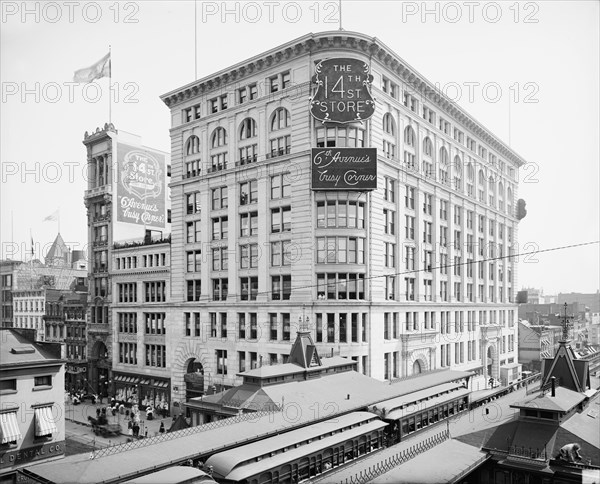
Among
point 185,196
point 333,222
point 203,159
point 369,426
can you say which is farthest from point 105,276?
point 369,426

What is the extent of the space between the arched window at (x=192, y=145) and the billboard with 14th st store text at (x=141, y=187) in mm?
10893

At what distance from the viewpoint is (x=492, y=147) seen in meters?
74.5

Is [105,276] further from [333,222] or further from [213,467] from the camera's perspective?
[213,467]

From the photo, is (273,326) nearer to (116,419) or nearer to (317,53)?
(116,419)

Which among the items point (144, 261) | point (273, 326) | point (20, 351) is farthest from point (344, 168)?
point (20, 351)

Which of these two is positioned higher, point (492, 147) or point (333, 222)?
point (492, 147)

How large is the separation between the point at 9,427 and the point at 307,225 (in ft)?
89.1

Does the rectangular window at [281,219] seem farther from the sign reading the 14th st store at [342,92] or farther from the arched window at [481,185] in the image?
the arched window at [481,185]

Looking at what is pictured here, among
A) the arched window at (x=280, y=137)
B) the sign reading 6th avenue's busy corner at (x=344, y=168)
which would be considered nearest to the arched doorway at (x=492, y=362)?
the sign reading 6th avenue's busy corner at (x=344, y=168)

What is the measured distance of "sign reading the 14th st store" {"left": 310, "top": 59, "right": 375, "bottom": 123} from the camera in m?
44.9

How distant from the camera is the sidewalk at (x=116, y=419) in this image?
1709 inches

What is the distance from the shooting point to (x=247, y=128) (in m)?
51.2

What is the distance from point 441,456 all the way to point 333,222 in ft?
89.5

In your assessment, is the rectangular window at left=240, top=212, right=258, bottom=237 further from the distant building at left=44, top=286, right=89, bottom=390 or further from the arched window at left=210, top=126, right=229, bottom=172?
the distant building at left=44, top=286, right=89, bottom=390
